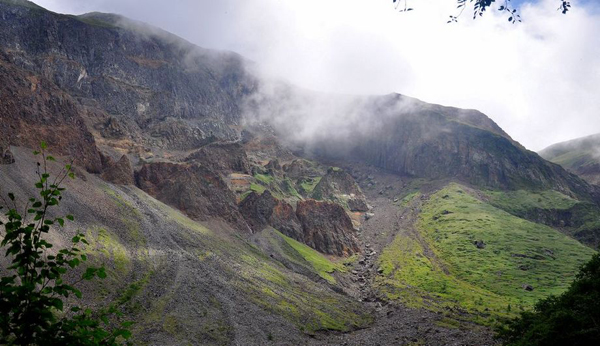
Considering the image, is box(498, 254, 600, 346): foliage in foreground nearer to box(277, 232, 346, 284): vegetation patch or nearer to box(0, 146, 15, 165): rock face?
box(277, 232, 346, 284): vegetation patch

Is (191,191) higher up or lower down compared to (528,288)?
higher up

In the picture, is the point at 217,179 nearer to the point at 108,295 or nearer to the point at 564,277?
the point at 108,295

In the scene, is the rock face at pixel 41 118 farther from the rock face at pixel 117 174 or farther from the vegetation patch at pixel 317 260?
the vegetation patch at pixel 317 260

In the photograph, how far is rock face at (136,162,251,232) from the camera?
170 m

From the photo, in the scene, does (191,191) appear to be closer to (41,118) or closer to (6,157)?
(41,118)

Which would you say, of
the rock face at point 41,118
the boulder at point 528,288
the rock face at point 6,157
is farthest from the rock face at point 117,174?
the boulder at point 528,288

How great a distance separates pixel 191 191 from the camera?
573 ft

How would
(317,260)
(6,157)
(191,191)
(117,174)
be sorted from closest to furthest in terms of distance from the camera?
(6,157), (117,174), (317,260), (191,191)

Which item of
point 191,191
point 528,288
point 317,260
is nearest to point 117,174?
point 191,191

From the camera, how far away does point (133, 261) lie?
101250 mm

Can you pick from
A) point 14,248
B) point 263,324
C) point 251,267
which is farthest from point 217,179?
point 14,248

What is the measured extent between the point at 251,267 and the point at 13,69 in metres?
129

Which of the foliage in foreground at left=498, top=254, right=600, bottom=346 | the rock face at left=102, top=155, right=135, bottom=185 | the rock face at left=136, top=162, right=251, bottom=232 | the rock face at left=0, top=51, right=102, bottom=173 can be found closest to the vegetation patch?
the rock face at left=136, top=162, right=251, bottom=232

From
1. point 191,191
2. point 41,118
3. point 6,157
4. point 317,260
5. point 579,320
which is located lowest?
point 317,260
